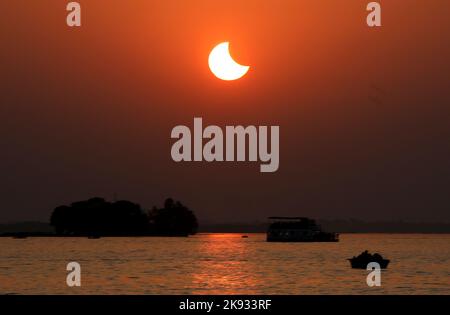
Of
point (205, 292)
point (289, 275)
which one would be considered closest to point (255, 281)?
point (289, 275)

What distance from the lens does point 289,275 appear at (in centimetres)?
11012

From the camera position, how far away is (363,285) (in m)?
90.9

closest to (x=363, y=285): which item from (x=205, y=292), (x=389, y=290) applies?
(x=389, y=290)
